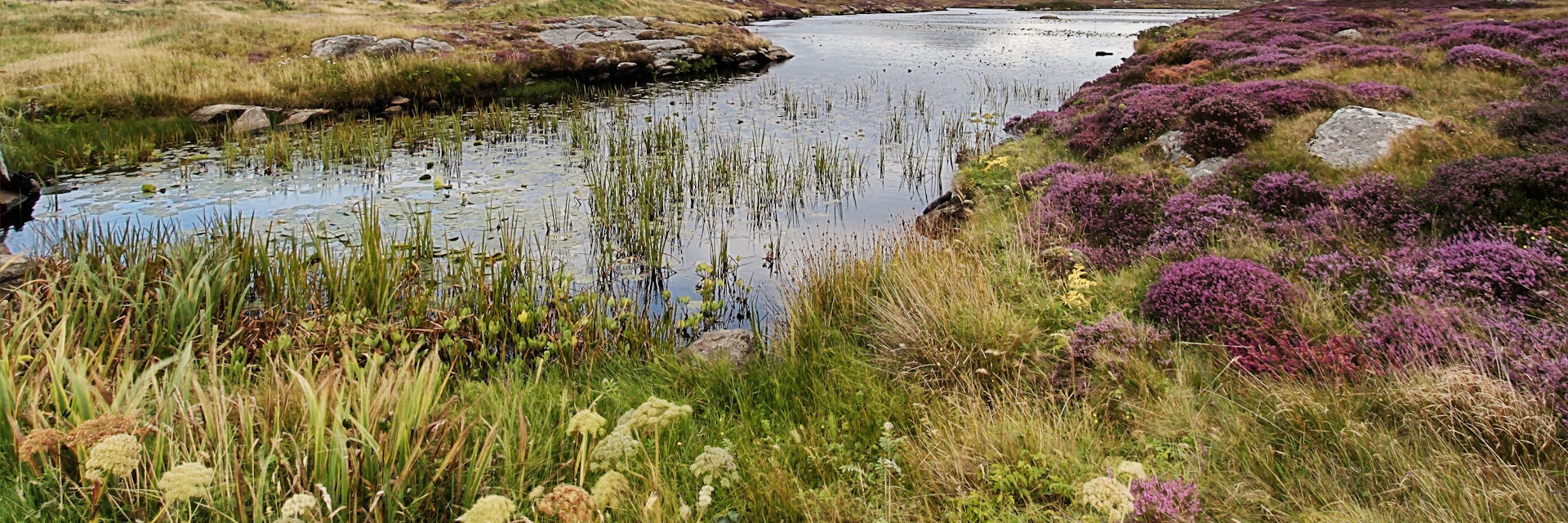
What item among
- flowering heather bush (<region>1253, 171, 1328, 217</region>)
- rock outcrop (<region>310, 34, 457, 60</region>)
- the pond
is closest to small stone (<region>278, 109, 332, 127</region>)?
the pond

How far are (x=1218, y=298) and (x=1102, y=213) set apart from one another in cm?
337

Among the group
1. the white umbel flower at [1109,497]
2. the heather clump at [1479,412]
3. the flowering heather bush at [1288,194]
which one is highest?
the flowering heather bush at [1288,194]

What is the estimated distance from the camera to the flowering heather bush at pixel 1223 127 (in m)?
10.0

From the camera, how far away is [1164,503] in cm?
306

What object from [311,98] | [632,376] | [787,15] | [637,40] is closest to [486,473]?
[632,376]

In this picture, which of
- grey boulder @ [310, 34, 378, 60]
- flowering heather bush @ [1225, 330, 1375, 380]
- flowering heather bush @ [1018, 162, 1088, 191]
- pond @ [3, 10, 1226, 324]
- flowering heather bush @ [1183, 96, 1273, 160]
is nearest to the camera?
flowering heather bush @ [1225, 330, 1375, 380]

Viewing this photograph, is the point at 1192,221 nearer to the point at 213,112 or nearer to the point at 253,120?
the point at 253,120

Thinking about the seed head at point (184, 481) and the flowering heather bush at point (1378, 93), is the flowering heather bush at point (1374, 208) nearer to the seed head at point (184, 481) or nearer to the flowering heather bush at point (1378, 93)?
the flowering heather bush at point (1378, 93)

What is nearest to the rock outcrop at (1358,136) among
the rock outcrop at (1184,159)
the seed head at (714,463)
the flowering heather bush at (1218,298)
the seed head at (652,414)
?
the rock outcrop at (1184,159)

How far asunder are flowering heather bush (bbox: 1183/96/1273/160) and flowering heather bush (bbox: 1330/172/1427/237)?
2567 mm

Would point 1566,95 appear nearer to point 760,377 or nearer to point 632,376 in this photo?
point 760,377

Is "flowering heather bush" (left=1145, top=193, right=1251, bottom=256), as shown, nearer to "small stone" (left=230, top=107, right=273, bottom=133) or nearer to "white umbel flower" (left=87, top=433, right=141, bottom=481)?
"white umbel flower" (left=87, top=433, right=141, bottom=481)

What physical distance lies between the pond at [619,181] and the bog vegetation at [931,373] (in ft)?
4.13

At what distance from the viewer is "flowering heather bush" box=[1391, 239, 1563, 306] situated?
4758 millimetres
